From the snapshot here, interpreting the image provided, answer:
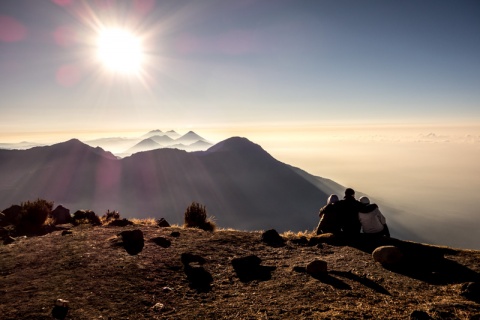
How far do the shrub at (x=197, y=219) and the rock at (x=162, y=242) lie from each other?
12.4ft

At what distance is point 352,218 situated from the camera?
12.6 m

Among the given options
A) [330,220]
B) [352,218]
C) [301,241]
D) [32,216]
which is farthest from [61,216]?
[352,218]

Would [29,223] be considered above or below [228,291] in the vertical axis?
A: above

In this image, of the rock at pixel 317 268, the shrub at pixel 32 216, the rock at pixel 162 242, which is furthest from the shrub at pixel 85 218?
the rock at pixel 317 268

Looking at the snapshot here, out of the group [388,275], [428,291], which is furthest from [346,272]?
[428,291]

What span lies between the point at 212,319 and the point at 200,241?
555cm

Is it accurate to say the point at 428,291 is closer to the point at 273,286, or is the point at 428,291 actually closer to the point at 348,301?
the point at 348,301

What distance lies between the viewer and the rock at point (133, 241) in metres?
9.99

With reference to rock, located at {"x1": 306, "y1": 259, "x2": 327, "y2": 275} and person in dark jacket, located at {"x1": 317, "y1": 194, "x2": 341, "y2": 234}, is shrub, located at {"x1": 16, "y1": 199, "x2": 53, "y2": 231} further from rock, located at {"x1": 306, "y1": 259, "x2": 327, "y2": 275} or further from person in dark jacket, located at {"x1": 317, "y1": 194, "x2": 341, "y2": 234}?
person in dark jacket, located at {"x1": 317, "y1": 194, "x2": 341, "y2": 234}

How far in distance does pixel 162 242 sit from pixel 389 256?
7661mm

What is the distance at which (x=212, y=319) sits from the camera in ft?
19.4

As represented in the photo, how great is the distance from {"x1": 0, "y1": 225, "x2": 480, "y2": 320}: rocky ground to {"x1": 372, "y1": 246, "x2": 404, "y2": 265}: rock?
229mm

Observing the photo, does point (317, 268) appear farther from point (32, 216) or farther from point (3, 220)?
point (3, 220)

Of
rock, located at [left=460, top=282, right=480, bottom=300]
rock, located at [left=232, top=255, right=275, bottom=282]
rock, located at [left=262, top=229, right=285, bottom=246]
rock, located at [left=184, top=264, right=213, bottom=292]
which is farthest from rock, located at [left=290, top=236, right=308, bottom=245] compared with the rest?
rock, located at [left=460, top=282, right=480, bottom=300]
